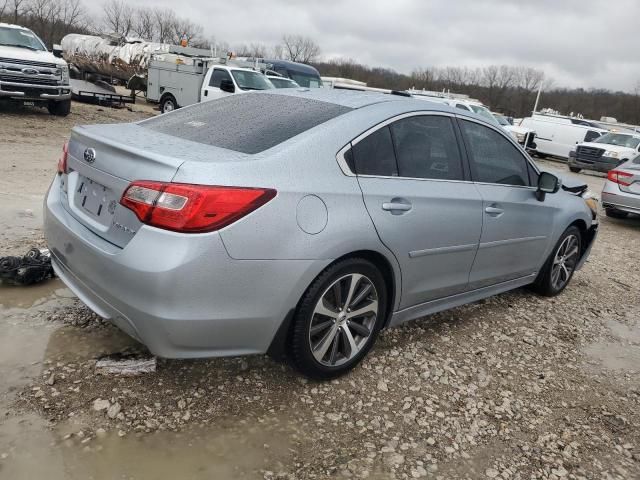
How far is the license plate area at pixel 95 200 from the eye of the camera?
2.56 metres

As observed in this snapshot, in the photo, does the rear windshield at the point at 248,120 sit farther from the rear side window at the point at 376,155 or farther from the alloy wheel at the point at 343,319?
the alloy wheel at the point at 343,319

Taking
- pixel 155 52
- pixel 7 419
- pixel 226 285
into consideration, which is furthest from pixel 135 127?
pixel 155 52

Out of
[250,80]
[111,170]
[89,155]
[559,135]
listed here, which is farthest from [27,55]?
[559,135]

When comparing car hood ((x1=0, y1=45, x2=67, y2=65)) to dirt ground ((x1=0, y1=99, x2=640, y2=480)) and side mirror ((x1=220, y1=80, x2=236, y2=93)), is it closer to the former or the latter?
side mirror ((x1=220, y1=80, x2=236, y2=93))

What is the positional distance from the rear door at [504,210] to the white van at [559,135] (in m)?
19.8

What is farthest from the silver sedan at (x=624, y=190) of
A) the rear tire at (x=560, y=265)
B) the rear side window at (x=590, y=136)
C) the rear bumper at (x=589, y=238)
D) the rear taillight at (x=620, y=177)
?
the rear side window at (x=590, y=136)

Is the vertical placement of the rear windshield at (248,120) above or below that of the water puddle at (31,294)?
above

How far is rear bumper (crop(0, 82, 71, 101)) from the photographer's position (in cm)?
1184

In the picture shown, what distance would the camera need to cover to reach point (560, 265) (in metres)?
4.89

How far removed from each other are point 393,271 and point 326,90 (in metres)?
1.36

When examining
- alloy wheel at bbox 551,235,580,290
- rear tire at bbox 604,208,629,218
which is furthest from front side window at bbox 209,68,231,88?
alloy wheel at bbox 551,235,580,290

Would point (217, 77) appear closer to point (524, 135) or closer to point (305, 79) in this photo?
point (305, 79)

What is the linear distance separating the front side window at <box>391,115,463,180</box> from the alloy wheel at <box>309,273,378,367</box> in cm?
74

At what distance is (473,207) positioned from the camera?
139 inches
